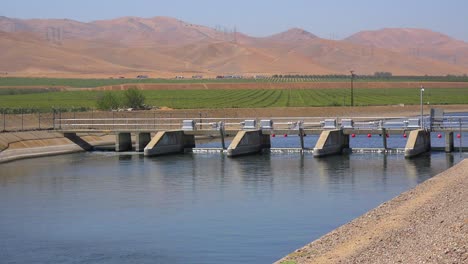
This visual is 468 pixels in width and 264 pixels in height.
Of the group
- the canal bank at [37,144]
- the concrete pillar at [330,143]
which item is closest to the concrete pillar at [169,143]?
the canal bank at [37,144]

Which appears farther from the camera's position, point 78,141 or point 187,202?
point 78,141

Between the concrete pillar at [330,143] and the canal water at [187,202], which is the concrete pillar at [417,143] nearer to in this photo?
the canal water at [187,202]

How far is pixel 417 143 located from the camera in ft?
199

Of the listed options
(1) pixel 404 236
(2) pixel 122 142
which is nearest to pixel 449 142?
(2) pixel 122 142

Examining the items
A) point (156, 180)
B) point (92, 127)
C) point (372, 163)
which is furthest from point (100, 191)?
point (92, 127)

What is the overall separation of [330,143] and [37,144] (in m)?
22.0

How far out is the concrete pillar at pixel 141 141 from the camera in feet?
230

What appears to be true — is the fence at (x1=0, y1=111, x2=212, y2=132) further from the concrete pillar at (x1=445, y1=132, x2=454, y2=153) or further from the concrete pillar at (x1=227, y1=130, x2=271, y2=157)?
the concrete pillar at (x1=445, y1=132, x2=454, y2=153)

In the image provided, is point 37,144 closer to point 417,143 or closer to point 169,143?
point 169,143

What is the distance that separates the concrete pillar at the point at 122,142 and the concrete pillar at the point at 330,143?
1596 cm

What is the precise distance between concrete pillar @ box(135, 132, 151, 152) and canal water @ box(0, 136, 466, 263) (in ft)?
16.8

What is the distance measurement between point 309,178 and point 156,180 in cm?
811

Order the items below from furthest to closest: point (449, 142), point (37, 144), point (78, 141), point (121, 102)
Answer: point (121, 102)
point (78, 141)
point (37, 144)
point (449, 142)

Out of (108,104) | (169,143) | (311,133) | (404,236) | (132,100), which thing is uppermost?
(132,100)
